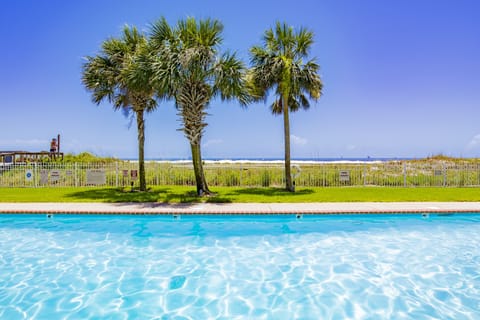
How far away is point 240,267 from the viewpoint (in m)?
6.19

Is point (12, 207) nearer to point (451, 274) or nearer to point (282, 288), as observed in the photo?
point (282, 288)

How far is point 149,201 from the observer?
11.4m

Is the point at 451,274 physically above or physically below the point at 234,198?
below

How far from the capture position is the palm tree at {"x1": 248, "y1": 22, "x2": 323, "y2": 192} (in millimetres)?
13484

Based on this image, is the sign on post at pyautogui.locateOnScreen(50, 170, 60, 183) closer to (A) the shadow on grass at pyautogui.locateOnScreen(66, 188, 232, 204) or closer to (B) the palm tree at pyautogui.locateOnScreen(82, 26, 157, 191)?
(A) the shadow on grass at pyautogui.locateOnScreen(66, 188, 232, 204)

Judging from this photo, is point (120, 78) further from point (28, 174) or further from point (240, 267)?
point (240, 267)

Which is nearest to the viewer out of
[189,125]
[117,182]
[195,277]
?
[195,277]

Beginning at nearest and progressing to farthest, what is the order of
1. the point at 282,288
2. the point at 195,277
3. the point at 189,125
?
1. the point at 282,288
2. the point at 195,277
3. the point at 189,125

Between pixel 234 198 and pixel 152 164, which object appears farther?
pixel 152 164

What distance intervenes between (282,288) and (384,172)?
1340 cm

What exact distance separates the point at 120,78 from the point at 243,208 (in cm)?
781

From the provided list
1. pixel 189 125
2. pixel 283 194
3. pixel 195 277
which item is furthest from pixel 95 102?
pixel 195 277

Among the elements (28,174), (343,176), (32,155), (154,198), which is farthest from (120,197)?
(32,155)

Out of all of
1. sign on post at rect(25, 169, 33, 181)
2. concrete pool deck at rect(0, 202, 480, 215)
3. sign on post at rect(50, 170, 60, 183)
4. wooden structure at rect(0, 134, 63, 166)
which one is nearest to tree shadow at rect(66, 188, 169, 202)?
concrete pool deck at rect(0, 202, 480, 215)
